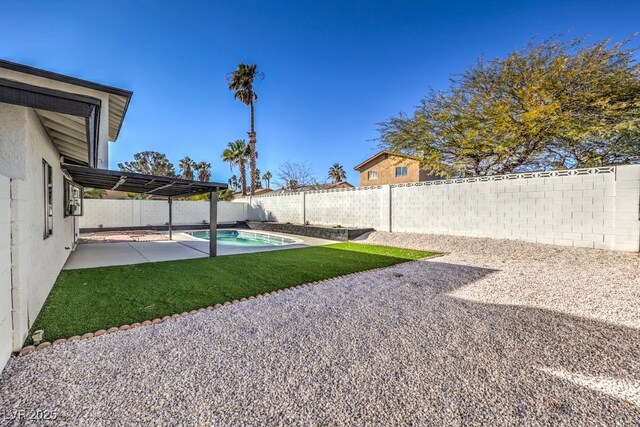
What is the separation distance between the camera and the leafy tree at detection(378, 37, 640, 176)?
10883 millimetres

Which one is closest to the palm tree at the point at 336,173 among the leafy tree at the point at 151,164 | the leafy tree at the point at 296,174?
the leafy tree at the point at 296,174

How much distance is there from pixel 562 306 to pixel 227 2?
13079mm

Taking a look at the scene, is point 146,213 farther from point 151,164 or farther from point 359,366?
point 151,164

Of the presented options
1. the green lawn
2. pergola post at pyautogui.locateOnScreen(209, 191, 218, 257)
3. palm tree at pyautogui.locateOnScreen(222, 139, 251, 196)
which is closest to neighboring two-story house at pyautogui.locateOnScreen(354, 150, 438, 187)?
palm tree at pyautogui.locateOnScreen(222, 139, 251, 196)

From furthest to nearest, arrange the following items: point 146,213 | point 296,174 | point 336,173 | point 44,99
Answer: point 336,173 < point 296,174 < point 146,213 < point 44,99

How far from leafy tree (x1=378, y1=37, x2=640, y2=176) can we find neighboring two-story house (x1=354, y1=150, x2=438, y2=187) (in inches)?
422

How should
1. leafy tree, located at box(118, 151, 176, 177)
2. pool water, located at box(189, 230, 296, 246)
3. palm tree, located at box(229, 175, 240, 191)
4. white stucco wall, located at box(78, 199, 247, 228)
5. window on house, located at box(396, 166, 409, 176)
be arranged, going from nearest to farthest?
A: 1. pool water, located at box(189, 230, 296, 246)
2. white stucco wall, located at box(78, 199, 247, 228)
3. window on house, located at box(396, 166, 409, 176)
4. leafy tree, located at box(118, 151, 176, 177)
5. palm tree, located at box(229, 175, 240, 191)

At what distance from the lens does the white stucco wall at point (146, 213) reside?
16984 millimetres

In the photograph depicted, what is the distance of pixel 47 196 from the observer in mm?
4863

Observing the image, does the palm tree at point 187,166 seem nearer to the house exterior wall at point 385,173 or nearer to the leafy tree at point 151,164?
the leafy tree at point 151,164

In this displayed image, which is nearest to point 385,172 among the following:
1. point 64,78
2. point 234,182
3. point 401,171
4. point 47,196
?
point 401,171

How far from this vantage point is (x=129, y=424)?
6.63 ft

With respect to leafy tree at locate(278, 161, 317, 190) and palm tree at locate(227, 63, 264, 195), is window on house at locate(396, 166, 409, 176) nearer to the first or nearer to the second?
leafy tree at locate(278, 161, 317, 190)

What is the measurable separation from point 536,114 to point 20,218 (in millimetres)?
15040
